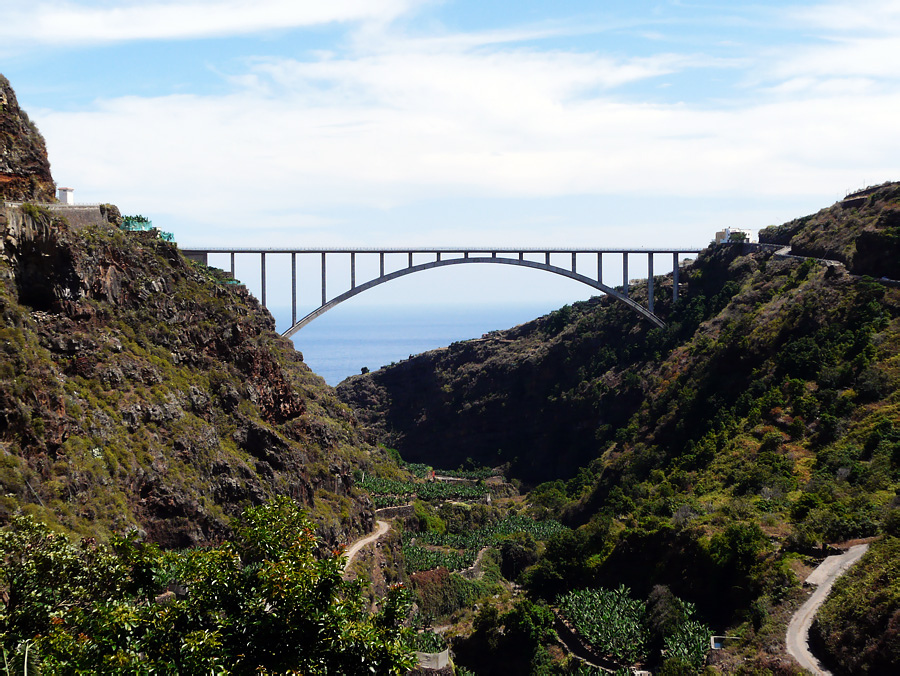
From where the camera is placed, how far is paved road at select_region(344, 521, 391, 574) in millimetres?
40684

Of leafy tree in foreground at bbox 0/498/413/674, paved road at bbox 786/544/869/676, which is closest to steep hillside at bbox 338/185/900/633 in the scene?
paved road at bbox 786/544/869/676

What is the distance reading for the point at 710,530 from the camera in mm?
36094

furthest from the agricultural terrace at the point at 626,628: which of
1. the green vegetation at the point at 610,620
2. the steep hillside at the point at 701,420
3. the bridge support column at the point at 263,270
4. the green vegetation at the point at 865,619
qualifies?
the bridge support column at the point at 263,270

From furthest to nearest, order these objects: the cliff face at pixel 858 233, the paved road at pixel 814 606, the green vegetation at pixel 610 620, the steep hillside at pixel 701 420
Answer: the cliff face at pixel 858 233, the steep hillside at pixel 701 420, the green vegetation at pixel 610 620, the paved road at pixel 814 606

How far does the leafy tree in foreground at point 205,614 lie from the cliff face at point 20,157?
73.8ft

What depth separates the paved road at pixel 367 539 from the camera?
40684mm

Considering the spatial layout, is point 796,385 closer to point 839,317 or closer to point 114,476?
point 839,317

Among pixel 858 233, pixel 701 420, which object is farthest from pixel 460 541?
pixel 858 233

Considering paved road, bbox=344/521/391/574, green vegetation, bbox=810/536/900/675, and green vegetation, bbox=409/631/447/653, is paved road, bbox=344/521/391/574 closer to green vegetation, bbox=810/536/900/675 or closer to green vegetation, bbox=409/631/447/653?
green vegetation, bbox=409/631/447/653

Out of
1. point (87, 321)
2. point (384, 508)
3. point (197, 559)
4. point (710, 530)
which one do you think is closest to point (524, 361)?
point (384, 508)

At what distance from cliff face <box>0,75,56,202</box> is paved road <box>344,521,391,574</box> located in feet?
64.8

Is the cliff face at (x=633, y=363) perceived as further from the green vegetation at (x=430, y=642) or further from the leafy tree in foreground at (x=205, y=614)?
the leafy tree in foreground at (x=205, y=614)

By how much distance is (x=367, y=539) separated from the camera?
1747 inches

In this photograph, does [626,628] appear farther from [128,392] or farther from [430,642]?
[128,392]
